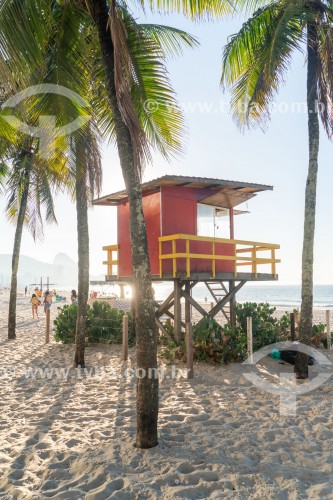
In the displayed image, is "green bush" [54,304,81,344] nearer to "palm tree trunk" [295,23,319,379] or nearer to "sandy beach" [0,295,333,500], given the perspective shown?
"sandy beach" [0,295,333,500]

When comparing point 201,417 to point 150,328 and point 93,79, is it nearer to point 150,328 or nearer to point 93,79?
point 150,328

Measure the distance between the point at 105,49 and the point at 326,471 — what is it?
6.53 m

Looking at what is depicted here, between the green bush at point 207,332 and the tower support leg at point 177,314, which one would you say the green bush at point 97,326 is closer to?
the tower support leg at point 177,314

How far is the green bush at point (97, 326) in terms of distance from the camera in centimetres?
1393

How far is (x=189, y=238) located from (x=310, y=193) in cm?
352

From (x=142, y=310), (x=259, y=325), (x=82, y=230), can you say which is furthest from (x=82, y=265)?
(x=259, y=325)

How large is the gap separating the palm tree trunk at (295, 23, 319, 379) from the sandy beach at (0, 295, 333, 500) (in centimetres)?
151

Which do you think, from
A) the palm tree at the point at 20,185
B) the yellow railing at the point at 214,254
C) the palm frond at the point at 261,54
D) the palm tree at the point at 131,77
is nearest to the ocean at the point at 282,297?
the palm tree at the point at 20,185

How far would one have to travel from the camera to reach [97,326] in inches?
551

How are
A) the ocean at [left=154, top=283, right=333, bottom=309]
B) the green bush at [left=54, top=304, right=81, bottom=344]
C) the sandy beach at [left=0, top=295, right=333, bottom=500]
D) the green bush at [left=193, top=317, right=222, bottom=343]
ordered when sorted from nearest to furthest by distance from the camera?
the sandy beach at [left=0, top=295, right=333, bottom=500] < the green bush at [left=193, top=317, right=222, bottom=343] < the green bush at [left=54, top=304, right=81, bottom=344] < the ocean at [left=154, top=283, right=333, bottom=309]

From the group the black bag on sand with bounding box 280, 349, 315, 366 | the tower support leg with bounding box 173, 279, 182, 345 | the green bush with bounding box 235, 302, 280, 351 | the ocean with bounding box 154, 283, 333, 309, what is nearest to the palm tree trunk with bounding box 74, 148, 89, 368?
the tower support leg with bounding box 173, 279, 182, 345

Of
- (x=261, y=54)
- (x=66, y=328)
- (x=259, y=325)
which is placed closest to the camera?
(x=261, y=54)

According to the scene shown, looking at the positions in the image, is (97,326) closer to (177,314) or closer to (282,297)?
(177,314)

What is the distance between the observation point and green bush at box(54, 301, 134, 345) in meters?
13.9
